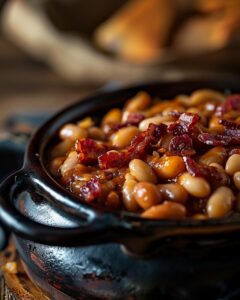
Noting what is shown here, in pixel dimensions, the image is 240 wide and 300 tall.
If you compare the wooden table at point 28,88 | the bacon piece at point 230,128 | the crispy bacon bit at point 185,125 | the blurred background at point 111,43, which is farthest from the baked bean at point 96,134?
the wooden table at point 28,88

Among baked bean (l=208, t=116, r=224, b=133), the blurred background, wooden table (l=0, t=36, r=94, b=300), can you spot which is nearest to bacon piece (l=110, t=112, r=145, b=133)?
baked bean (l=208, t=116, r=224, b=133)

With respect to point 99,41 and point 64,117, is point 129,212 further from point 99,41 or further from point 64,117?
point 99,41

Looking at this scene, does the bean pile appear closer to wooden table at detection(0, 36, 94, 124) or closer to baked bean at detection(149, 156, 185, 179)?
baked bean at detection(149, 156, 185, 179)

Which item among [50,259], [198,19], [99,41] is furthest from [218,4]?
[50,259]

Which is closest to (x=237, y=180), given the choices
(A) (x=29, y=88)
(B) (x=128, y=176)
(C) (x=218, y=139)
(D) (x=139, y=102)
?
(C) (x=218, y=139)

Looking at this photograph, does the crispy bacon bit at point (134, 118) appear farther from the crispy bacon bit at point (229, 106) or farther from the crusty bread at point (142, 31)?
the crusty bread at point (142, 31)

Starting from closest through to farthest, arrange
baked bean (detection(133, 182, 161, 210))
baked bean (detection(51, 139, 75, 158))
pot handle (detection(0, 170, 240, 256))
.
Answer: pot handle (detection(0, 170, 240, 256)), baked bean (detection(133, 182, 161, 210)), baked bean (detection(51, 139, 75, 158))

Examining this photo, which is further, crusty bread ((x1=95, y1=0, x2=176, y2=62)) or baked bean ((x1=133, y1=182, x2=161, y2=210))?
crusty bread ((x1=95, y1=0, x2=176, y2=62))

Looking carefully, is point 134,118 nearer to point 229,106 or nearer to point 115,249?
point 229,106
